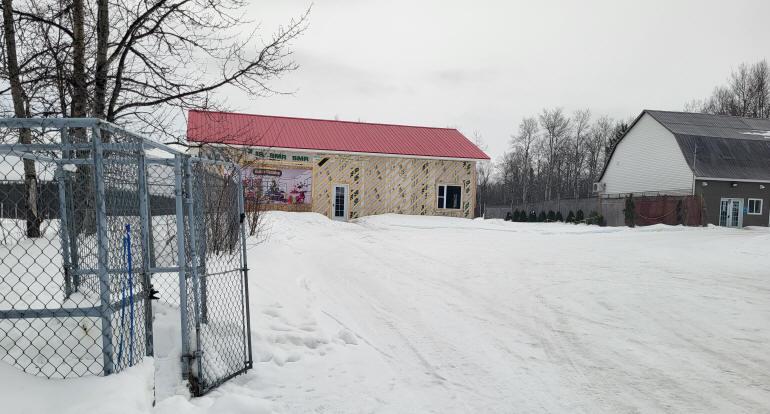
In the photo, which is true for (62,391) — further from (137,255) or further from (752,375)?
(752,375)

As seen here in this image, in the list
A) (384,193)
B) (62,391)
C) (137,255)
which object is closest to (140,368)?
(62,391)

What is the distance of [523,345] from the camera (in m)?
5.22

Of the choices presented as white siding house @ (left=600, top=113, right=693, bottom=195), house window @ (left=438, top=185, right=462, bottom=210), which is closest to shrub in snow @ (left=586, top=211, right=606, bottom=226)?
white siding house @ (left=600, top=113, right=693, bottom=195)

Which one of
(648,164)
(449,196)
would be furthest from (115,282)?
(648,164)

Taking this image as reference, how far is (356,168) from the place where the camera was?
26.4 m

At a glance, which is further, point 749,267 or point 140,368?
point 749,267

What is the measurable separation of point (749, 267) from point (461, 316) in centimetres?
854

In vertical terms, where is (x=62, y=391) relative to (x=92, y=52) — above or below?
below

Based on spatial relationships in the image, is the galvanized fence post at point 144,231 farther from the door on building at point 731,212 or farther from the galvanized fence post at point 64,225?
the door on building at point 731,212

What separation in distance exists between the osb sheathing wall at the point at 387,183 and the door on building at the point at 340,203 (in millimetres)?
245

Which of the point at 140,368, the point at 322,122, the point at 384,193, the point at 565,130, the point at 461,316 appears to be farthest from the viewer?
the point at 565,130

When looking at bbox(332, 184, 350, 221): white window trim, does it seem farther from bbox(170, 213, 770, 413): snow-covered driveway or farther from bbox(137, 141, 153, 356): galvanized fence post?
bbox(137, 141, 153, 356): galvanized fence post

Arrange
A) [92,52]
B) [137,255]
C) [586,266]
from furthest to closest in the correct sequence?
[586,266] < [92,52] < [137,255]

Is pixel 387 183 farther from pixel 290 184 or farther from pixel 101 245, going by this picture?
pixel 101 245
